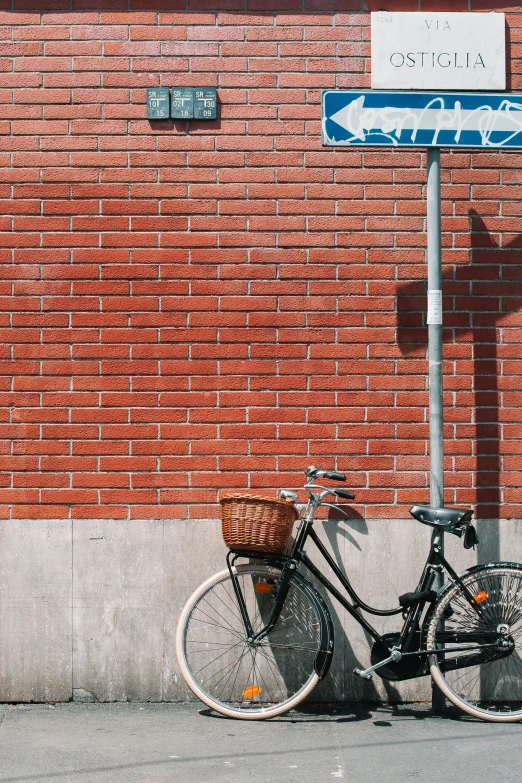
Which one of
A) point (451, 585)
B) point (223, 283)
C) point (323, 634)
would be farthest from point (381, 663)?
point (223, 283)

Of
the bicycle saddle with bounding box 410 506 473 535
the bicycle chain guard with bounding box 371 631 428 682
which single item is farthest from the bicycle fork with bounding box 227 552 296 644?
the bicycle saddle with bounding box 410 506 473 535

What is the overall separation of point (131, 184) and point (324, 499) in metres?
2.08

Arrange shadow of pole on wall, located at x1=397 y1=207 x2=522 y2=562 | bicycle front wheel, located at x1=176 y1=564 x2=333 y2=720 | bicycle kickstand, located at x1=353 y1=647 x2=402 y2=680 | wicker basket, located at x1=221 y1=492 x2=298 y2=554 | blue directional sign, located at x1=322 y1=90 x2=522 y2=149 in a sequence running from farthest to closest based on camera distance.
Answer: shadow of pole on wall, located at x1=397 y1=207 x2=522 y2=562 → bicycle front wheel, located at x1=176 y1=564 x2=333 y2=720 → blue directional sign, located at x1=322 y1=90 x2=522 y2=149 → bicycle kickstand, located at x1=353 y1=647 x2=402 y2=680 → wicker basket, located at x1=221 y1=492 x2=298 y2=554

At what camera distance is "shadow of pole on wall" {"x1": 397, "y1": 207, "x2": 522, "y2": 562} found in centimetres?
520

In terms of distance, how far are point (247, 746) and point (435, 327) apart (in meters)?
2.33

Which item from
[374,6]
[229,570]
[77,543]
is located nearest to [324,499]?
[229,570]

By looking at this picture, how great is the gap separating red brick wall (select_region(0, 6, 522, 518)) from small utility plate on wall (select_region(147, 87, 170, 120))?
6 centimetres

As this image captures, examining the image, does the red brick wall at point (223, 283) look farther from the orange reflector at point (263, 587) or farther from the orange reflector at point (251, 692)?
the orange reflector at point (251, 692)

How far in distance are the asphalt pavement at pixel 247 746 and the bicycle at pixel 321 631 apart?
178mm

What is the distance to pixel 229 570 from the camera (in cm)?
489

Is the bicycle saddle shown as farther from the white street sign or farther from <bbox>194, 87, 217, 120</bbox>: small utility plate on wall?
<bbox>194, 87, 217, 120</bbox>: small utility plate on wall

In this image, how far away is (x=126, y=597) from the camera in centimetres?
516

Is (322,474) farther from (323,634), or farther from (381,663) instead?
(381,663)

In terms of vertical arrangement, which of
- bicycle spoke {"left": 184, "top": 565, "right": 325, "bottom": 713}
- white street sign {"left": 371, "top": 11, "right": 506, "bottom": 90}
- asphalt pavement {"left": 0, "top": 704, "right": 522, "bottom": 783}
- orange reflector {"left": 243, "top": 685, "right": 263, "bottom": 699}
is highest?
white street sign {"left": 371, "top": 11, "right": 506, "bottom": 90}
